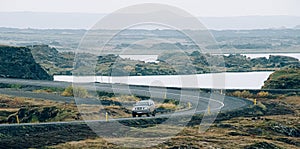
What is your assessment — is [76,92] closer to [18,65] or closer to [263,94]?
[263,94]

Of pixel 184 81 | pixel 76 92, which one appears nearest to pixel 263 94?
pixel 76 92

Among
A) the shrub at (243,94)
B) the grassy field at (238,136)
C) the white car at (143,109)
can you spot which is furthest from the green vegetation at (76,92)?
the white car at (143,109)

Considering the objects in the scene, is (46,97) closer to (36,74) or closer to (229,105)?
(229,105)

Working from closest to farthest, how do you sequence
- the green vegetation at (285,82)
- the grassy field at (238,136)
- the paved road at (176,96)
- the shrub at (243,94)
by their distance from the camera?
the grassy field at (238,136) < the paved road at (176,96) < the shrub at (243,94) < the green vegetation at (285,82)

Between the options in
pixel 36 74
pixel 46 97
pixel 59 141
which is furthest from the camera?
pixel 36 74

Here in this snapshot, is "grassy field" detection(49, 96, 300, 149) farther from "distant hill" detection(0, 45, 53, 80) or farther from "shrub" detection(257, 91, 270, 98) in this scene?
"distant hill" detection(0, 45, 53, 80)

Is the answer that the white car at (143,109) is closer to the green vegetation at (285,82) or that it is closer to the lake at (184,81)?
the green vegetation at (285,82)

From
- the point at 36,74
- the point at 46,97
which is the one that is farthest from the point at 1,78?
the point at 46,97

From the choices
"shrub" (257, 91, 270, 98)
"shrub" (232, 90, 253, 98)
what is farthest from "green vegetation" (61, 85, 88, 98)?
"shrub" (257, 91, 270, 98)
